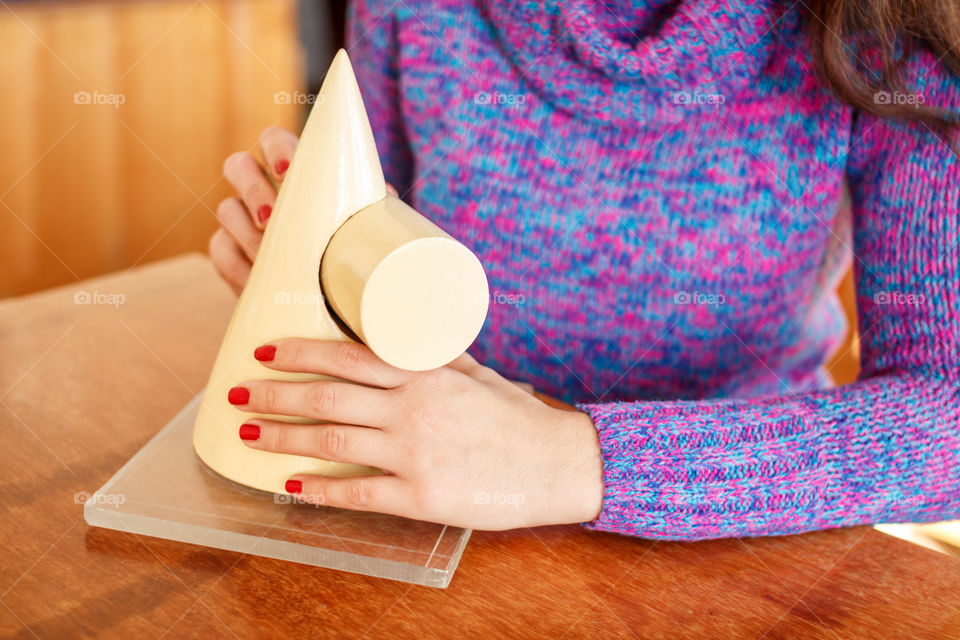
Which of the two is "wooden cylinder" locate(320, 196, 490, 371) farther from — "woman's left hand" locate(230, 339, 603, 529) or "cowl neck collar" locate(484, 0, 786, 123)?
"cowl neck collar" locate(484, 0, 786, 123)

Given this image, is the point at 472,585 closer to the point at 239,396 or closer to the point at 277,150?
the point at 239,396

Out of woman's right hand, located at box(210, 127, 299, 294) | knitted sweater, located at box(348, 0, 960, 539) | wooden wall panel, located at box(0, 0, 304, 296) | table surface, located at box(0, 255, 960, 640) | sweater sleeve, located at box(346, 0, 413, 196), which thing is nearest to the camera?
table surface, located at box(0, 255, 960, 640)

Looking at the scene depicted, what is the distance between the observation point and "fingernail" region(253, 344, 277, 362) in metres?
0.52

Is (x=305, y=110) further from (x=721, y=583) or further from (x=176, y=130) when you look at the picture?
(x=721, y=583)

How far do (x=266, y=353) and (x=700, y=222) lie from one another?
0.43 m

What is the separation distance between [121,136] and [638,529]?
2371 mm

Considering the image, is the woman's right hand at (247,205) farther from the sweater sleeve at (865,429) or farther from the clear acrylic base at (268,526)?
the sweater sleeve at (865,429)

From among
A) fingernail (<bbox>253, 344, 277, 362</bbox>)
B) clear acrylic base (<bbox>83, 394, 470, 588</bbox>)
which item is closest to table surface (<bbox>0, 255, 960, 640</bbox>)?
clear acrylic base (<bbox>83, 394, 470, 588</bbox>)

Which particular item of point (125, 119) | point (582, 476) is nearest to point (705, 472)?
point (582, 476)

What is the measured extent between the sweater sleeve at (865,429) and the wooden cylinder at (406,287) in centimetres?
14

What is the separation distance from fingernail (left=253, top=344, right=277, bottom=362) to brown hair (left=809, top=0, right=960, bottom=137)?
0.48 metres

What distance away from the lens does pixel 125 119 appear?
8.07ft

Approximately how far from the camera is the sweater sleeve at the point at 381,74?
88cm

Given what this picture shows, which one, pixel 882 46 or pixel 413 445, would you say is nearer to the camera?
pixel 413 445
